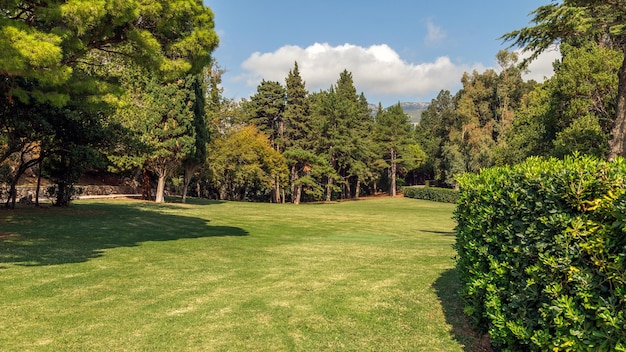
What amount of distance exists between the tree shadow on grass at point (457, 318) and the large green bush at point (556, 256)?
0.53 metres

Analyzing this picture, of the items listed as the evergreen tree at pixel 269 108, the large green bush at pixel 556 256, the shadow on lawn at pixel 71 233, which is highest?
the evergreen tree at pixel 269 108

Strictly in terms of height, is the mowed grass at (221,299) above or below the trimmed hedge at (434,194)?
below

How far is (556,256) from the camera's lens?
10.9 feet

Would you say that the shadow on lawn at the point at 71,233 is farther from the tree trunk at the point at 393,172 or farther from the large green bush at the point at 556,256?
the tree trunk at the point at 393,172

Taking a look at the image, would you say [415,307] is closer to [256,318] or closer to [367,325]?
[367,325]

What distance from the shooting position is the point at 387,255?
11.1 meters

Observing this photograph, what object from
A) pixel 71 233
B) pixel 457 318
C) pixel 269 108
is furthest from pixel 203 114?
pixel 457 318

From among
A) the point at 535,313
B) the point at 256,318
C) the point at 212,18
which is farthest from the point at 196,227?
the point at 535,313

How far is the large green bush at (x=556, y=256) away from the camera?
2857 millimetres

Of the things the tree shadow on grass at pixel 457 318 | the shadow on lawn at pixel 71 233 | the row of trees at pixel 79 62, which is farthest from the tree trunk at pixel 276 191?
the tree shadow on grass at pixel 457 318

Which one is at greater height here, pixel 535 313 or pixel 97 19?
pixel 97 19

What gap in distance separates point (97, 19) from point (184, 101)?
977 inches

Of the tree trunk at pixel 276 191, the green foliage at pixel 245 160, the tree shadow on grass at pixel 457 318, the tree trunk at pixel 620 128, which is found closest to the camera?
the tree shadow on grass at pixel 457 318

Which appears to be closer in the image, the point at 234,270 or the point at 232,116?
the point at 234,270
